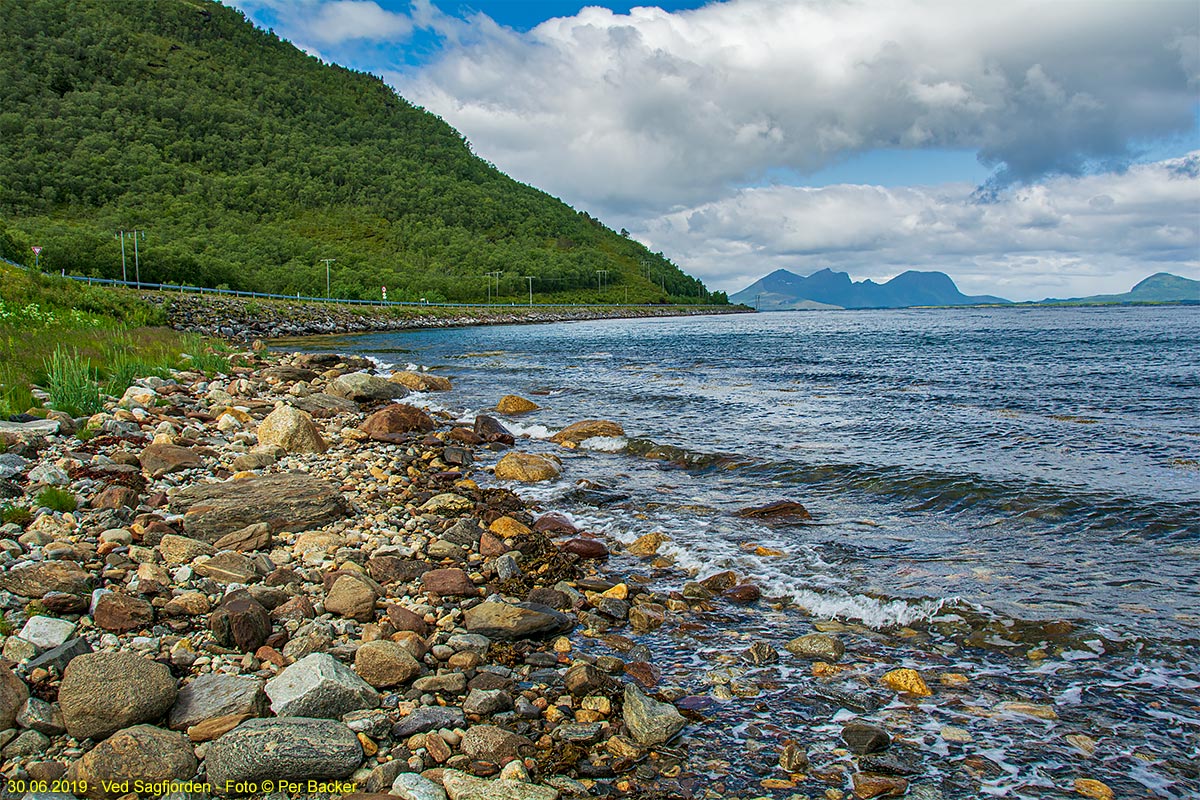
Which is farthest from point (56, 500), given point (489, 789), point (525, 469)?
Answer: point (525, 469)

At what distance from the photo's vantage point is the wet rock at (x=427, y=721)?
4871 millimetres

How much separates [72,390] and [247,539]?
677 cm

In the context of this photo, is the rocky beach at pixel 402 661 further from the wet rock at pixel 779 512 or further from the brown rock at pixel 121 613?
the wet rock at pixel 779 512

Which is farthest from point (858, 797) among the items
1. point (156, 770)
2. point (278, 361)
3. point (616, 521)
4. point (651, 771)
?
point (278, 361)

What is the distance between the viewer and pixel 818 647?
6535 millimetres

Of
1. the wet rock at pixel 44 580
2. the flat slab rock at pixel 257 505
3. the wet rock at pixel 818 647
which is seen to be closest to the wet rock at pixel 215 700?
Answer: the wet rock at pixel 44 580

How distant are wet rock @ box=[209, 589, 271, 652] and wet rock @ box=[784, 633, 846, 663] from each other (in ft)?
15.8

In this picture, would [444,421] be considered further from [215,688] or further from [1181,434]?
[1181,434]

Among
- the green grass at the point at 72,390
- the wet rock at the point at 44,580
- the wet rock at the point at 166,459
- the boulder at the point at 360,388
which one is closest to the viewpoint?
the wet rock at the point at 44,580

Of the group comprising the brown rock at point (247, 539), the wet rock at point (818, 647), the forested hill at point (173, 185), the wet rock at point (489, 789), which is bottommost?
the wet rock at point (818, 647)

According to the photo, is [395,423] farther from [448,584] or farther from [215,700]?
[215,700]

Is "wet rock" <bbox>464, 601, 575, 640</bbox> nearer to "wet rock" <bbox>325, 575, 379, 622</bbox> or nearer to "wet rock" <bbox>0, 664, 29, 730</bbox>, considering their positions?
"wet rock" <bbox>325, 575, 379, 622</bbox>

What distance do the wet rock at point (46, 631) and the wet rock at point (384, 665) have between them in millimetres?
2150

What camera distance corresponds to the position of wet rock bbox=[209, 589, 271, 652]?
5734 millimetres
